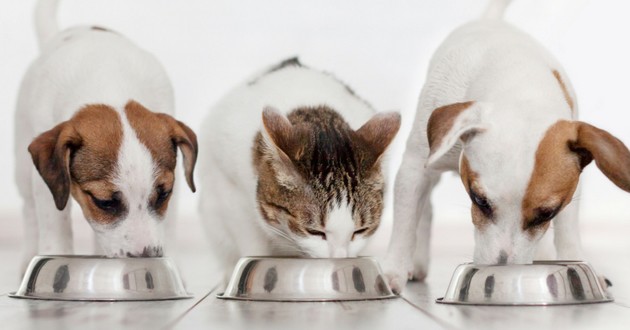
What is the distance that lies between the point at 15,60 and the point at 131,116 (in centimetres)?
296

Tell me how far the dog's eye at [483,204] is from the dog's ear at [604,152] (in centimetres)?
28

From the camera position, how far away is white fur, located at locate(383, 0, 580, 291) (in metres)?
3.01

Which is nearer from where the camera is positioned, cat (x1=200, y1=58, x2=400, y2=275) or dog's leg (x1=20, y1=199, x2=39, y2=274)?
cat (x1=200, y1=58, x2=400, y2=275)

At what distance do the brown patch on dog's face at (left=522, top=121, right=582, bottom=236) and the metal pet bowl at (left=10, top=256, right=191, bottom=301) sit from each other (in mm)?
1099

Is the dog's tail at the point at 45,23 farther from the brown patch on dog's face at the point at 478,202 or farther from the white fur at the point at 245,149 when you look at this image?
the brown patch on dog's face at the point at 478,202

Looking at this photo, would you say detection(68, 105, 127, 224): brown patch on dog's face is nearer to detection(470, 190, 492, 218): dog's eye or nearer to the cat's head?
the cat's head

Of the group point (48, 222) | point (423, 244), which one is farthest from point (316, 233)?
point (48, 222)

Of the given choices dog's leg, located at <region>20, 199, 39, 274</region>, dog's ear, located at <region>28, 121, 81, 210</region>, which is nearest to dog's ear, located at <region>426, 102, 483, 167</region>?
dog's ear, located at <region>28, 121, 81, 210</region>

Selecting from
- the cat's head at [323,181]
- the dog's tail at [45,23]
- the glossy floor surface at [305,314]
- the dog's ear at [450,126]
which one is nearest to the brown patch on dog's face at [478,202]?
the dog's ear at [450,126]

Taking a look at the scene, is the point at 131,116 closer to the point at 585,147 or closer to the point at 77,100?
the point at 77,100

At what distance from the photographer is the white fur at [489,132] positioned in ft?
9.87

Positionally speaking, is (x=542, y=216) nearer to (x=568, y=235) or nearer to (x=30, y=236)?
(x=568, y=235)

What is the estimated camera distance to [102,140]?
339 cm

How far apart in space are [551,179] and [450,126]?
32cm
